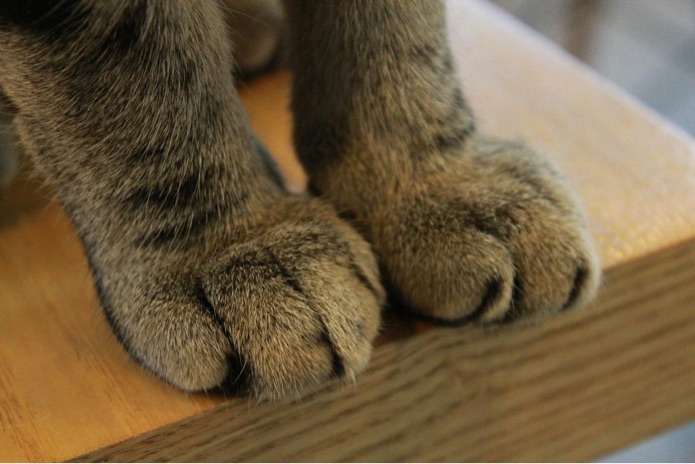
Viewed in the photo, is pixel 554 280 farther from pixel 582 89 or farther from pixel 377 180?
pixel 582 89

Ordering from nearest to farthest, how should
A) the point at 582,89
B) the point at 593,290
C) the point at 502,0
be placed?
the point at 593,290 < the point at 582,89 < the point at 502,0

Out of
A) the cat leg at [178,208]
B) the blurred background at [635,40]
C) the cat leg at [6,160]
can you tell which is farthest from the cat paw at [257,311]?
the blurred background at [635,40]

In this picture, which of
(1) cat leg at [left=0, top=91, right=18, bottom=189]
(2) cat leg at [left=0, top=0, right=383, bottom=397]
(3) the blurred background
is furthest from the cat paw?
(3) the blurred background

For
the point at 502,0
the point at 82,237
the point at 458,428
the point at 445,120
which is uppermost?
the point at 445,120

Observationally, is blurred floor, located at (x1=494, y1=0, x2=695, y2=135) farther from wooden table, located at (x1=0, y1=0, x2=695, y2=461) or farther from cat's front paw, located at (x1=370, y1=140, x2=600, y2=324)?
cat's front paw, located at (x1=370, y1=140, x2=600, y2=324)

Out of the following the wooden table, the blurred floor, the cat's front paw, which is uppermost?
the cat's front paw

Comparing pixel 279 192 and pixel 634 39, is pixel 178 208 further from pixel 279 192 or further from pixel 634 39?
pixel 634 39

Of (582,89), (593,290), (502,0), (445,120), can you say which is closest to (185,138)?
(445,120)
